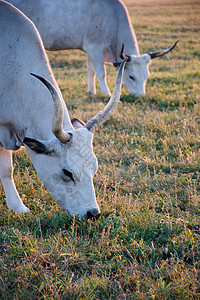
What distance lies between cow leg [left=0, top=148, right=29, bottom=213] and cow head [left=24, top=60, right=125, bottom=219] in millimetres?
749

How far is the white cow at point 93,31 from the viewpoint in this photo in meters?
8.02

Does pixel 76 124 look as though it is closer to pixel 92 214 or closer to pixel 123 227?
pixel 92 214

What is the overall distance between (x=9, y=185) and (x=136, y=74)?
210 inches

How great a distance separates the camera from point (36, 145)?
10.6 feet

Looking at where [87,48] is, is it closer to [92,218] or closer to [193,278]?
[92,218]

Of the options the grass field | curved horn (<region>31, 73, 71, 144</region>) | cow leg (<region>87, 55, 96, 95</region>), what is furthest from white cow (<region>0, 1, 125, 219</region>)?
cow leg (<region>87, 55, 96, 95</region>)

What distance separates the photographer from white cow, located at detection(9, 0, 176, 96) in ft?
26.3

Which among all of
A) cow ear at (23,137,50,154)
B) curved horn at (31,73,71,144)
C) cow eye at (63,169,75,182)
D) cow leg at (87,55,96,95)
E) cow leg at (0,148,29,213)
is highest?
curved horn at (31,73,71,144)

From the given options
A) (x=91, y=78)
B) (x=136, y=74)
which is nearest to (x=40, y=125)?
(x=136, y=74)

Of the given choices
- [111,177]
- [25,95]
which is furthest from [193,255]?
[25,95]

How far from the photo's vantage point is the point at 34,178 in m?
4.64

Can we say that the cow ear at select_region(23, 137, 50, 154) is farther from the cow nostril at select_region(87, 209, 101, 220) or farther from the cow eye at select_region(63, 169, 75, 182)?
the cow nostril at select_region(87, 209, 101, 220)

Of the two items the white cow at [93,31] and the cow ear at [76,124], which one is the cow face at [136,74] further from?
the cow ear at [76,124]

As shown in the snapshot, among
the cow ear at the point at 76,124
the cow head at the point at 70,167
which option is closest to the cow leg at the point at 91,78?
the cow ear at the point at 76,124
